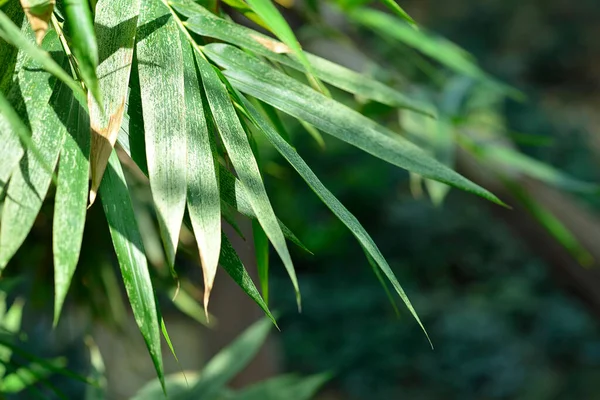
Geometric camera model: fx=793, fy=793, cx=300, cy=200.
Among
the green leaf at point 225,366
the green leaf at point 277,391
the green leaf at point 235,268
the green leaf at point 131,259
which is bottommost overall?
the green leaf at point 277,391

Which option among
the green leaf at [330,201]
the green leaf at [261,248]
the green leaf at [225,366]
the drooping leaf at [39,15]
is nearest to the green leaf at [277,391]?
the green leaf at [225,366]

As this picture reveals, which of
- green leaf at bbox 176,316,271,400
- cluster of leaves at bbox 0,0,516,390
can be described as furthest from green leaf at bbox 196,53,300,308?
green leaf at bbox 176,316,271,400

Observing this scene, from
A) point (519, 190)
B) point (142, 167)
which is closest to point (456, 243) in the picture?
point (519, 190)

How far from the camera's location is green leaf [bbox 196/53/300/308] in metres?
0.41

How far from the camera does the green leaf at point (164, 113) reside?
0.40 meters

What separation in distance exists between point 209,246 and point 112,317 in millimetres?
867

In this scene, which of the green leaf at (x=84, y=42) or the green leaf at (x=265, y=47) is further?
the green leaf at (x=265, y=47)

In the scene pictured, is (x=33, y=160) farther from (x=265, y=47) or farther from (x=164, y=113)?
(x=265, y=47)

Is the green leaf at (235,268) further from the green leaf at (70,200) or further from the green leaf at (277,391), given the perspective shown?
the green leaf at (277,391)

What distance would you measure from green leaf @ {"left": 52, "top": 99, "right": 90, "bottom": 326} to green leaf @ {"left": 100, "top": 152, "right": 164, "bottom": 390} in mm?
26

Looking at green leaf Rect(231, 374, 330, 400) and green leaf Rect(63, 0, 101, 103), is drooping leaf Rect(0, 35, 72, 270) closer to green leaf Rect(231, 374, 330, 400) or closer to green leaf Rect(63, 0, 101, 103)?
green leaf Rect(63, 0, 101, 103)

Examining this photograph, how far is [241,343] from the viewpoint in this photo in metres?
0.86

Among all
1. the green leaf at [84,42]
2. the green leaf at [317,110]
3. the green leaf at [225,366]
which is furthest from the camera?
the green leaf at [225,366]

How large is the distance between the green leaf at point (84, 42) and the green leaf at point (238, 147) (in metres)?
0.10
